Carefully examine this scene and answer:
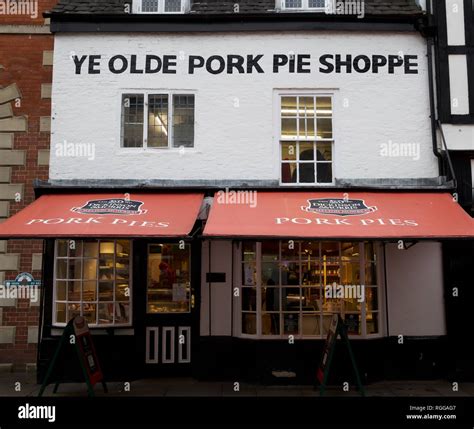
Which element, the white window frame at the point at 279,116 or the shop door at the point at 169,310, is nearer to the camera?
the shop door at the point at 169,310

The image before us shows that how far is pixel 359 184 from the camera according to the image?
1027cm

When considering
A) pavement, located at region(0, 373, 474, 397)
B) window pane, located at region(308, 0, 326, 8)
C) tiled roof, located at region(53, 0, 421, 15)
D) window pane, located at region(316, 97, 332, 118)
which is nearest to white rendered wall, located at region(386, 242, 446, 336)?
pavement, located at region(0, 373, 474, 397)

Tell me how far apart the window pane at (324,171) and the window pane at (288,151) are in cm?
51

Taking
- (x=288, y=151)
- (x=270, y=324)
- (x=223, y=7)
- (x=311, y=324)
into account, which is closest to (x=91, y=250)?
(x=270, y=324)

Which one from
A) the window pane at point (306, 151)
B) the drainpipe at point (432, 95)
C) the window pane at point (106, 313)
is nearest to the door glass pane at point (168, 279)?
the window pane at point (106, 313)

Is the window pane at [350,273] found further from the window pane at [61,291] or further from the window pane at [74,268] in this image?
the window pane at [61,291]

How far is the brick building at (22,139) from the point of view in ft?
33.9

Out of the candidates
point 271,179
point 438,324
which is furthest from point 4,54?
point 438,324

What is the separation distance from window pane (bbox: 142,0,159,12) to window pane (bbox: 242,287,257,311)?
5.88m

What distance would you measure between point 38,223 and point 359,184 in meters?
5.69

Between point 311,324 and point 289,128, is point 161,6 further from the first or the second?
point 311,324

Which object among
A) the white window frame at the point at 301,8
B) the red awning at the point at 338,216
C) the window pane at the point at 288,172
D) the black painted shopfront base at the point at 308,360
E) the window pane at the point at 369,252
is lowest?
the black painted shopfront base at the point at 308,360

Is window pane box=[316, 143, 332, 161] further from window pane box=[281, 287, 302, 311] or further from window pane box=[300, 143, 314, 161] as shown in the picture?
window pane box=[281, 287, 302, 311]

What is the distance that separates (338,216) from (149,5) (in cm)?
589
